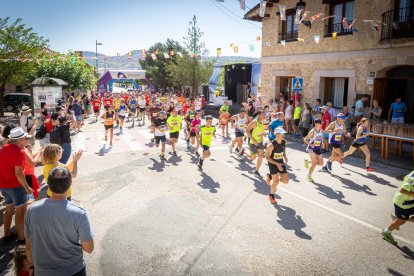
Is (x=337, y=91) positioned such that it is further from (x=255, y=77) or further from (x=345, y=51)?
(x=255, y=77)

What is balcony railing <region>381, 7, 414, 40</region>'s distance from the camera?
1324 centimetres

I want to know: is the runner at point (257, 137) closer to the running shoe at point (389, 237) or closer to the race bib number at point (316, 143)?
the race bib number at point (316, 143)

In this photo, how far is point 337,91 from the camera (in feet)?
56.6

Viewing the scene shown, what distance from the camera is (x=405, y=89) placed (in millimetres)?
14414

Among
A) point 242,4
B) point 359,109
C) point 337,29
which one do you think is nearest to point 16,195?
point 242,4

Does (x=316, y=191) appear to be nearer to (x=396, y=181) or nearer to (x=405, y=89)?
(x=396, y=181)

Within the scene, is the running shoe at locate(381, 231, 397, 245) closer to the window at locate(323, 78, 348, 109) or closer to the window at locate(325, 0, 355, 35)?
the window at locate(323, 78, 348, 109)

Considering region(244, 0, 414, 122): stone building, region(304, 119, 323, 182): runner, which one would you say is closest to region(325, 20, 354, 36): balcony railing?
region(244, 0, 414, 122): stone building

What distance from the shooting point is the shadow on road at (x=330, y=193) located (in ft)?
24.1

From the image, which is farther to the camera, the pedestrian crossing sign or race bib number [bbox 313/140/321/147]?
the pedestrian crossing sign

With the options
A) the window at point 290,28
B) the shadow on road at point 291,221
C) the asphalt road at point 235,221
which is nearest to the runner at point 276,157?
the shadow on road at point 291,221

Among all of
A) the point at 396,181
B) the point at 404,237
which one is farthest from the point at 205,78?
the point at 404,237

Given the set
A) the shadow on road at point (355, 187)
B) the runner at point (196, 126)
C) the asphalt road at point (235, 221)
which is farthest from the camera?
the runner at point (196, 126)

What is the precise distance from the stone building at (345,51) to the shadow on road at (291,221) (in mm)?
10431
